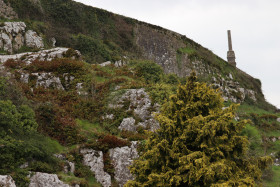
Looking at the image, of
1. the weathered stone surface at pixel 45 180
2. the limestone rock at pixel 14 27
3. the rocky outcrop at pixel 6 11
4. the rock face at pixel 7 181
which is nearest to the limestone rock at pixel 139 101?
the weathered stone surface at pixel 45 180

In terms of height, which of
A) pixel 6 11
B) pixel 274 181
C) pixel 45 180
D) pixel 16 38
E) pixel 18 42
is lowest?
pixel 274 181

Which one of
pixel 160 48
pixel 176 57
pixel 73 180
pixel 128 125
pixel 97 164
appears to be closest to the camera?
pixel 73 180

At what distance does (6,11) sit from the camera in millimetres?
30891

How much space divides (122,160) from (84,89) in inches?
339

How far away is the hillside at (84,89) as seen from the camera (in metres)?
14.4

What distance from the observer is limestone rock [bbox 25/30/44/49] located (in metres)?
29.8

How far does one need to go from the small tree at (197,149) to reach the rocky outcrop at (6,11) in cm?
2704

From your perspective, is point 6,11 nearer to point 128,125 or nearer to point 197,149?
point 128,125

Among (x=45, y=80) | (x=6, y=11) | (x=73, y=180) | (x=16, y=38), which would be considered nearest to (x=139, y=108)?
(x=45, y=80)

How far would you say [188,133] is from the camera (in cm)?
1005

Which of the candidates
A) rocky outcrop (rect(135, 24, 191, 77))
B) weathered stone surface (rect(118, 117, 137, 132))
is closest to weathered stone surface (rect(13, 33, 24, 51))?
weathered stone surface (rect(118, 117, 137, 132))

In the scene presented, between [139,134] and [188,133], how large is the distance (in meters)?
8.77

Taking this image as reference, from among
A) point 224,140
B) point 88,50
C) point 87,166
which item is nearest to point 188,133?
point 224,140

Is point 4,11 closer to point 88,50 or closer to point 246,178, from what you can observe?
point 88,50
